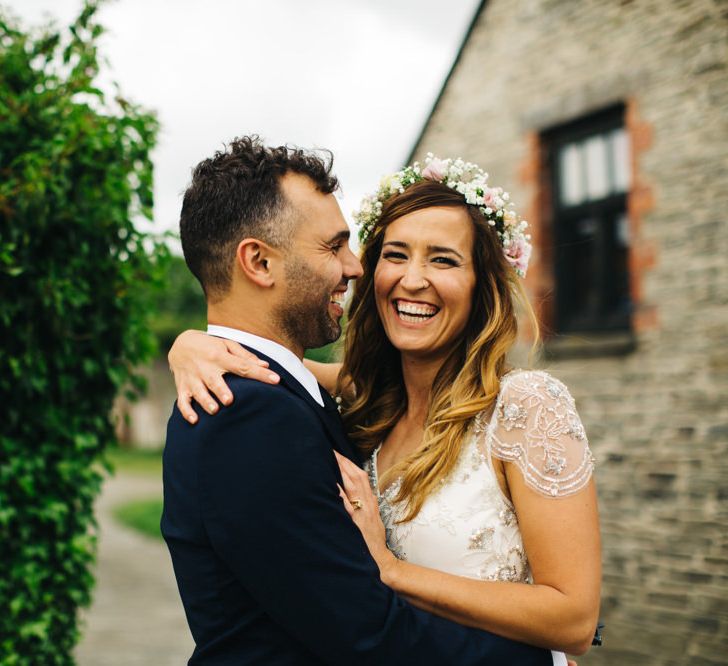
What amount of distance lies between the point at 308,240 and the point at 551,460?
946 mm

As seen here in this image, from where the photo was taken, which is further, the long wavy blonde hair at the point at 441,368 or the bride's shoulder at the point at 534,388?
the long wavy blonde hair at the point at 441,368

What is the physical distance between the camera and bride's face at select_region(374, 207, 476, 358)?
281 cm

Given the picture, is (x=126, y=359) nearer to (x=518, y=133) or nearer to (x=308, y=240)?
(x=308, y=240)

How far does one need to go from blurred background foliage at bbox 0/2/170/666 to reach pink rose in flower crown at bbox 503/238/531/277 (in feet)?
6.81

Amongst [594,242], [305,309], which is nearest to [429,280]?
[305,309]

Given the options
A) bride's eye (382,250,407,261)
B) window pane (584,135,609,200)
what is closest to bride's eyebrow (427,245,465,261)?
bride's eye (382,250,407,261)

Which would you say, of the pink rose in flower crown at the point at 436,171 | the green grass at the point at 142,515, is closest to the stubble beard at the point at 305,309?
the pink rose in flower crown at the point at 436,171

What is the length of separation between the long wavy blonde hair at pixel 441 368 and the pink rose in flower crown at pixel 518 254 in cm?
7

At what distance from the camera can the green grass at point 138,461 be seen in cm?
2724

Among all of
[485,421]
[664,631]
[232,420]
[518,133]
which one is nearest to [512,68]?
[518,133]

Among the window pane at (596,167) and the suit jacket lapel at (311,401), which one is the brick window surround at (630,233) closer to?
the window pane at (596,167)

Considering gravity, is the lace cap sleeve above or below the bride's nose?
below

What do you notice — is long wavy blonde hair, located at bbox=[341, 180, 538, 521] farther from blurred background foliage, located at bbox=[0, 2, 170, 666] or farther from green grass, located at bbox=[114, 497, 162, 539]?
green grass, located at bbox=[114, 497, 162, 539]

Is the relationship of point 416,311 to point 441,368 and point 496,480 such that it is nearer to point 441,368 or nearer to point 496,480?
point 441,368
